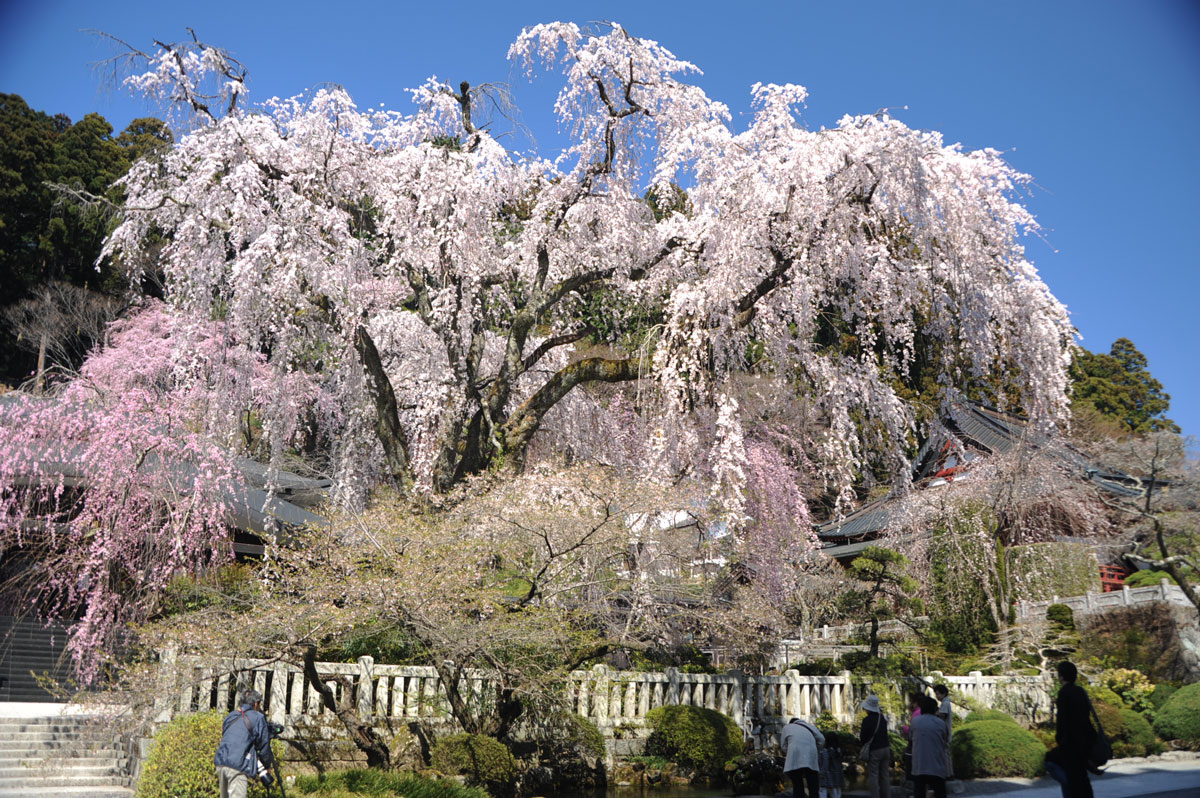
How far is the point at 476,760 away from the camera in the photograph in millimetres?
10688

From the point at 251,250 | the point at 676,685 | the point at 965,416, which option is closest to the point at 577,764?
the point at 676,685

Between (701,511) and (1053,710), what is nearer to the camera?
(701,511)

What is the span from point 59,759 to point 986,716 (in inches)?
579

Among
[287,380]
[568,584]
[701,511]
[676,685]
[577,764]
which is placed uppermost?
[287,380]

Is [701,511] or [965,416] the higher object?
[965,416]

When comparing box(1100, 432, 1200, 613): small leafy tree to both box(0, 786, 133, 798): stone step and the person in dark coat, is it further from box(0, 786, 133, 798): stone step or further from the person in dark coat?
box(0, 786, 133, 798): stone step

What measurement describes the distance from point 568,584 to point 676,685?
3274mm

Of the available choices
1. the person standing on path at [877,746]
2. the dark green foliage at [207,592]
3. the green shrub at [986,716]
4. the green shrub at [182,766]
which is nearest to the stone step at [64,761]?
the dark green foliage at [207,592]

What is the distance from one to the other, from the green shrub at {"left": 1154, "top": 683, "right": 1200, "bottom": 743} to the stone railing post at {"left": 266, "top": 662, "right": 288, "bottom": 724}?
53.8 ft

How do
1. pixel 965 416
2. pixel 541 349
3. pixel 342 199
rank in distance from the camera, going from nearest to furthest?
pixel 342 199
pixel 541 349
pixel 965 416

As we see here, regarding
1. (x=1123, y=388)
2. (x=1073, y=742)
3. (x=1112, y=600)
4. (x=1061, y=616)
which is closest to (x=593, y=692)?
(x=1073, y=742)

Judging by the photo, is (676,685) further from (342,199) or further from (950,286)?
(342,199)

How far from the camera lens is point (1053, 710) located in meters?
17.9

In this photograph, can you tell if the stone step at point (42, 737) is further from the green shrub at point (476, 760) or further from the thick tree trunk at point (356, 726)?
the green shrub at point (476, 760)
